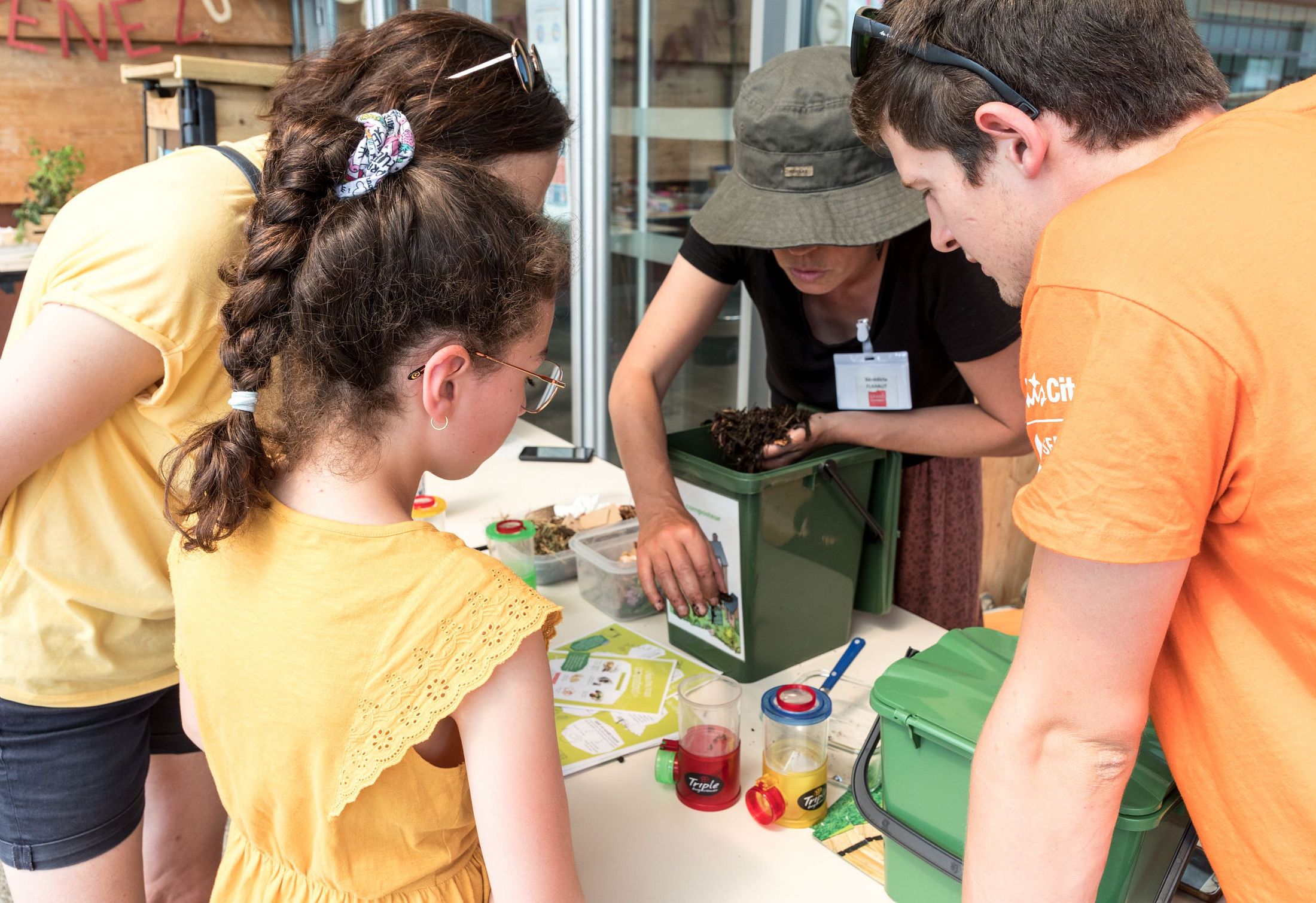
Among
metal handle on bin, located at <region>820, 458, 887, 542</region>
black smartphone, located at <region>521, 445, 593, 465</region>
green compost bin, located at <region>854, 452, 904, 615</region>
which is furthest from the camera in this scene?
black smartphone, located at <region>521, 445, 593, 465</region>

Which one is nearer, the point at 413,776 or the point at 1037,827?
the point at 1037,827

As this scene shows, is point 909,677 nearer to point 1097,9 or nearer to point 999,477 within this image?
point 1097,9

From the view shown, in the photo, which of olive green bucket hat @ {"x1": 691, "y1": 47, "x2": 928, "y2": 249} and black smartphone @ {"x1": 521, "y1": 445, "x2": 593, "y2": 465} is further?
black smartphone @ {"x1": 521, "y1": 445, "x2": 593, "y2": 465}

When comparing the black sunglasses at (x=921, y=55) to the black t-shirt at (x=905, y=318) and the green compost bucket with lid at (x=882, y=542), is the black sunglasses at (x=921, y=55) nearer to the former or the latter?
the black t-shirt at (x=905, y=318)

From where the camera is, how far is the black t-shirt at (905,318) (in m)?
1.55

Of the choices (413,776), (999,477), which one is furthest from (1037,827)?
(999,477)

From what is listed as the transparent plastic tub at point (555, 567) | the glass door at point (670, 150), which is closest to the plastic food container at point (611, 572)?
the transparent plastic tub at point (555, 567)

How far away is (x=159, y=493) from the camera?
3.88ft

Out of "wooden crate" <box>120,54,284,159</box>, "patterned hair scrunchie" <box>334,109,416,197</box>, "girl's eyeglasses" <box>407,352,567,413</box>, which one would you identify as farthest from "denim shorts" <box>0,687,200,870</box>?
"wooden crate" <box>120,54,284,159</box>

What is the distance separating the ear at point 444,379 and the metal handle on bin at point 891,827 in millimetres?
553

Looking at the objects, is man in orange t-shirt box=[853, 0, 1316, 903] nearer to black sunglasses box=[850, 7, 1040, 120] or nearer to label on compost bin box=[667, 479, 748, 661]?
black sunglasses box=[850, 7, 1040, 120]

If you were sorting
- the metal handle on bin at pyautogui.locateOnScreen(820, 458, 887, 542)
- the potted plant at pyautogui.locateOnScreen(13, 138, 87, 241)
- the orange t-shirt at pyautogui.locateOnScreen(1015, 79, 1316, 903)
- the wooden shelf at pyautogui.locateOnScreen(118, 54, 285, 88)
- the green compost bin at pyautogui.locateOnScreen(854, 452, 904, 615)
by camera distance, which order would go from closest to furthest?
the orange t-shirt at pyautogui.locateOnScreen(1015, 79, 1316, 903), the metal handle on bin at pyautogui.locateOnScreen(820, 458, 887, 542), the green compost bin at pyautogui.locateOnScreen(854, 452, 904, 615), the wooden shelf at pyautogui.locateOnScreen(118, 54, 285, 88), the potted plant at pyautogui.locateOnScreen(13, 138, 87, 241)

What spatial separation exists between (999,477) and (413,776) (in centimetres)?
252

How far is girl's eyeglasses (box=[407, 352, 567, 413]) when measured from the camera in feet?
3.04
